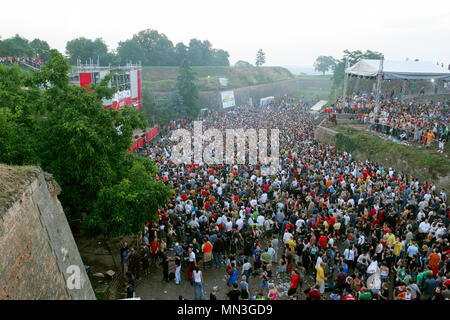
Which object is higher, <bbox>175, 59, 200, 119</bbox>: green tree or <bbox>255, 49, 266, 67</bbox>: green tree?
<bbox>255, 49, 266, 67</bbox>: green tree

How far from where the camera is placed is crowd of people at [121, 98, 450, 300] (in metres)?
7.92

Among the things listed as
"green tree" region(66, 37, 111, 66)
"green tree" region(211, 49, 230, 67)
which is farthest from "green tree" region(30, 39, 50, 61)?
"green tree" region(211, 49, 230, 67)

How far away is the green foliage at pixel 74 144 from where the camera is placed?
9.08 m

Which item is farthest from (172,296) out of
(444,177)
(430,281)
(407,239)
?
(444,177)

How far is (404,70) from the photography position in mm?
21109

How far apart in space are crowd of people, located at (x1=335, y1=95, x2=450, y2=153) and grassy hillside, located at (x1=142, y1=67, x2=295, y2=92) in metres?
30.8

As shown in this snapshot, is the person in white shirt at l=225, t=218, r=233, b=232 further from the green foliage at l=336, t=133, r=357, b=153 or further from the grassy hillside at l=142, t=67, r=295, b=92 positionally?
the grassy hillside at l=142, t=67, r=295, b=92

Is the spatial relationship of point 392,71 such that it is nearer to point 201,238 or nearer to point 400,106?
point 400,106

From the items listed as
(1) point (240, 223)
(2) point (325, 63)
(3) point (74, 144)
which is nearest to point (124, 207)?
(3) point (74, 144)

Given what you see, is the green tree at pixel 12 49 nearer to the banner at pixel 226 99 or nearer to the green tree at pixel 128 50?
the green tree at pixel 128 50

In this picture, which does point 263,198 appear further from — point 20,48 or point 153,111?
point 20,48

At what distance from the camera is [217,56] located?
8175cm

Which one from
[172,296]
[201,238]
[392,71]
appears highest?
[392,71]
